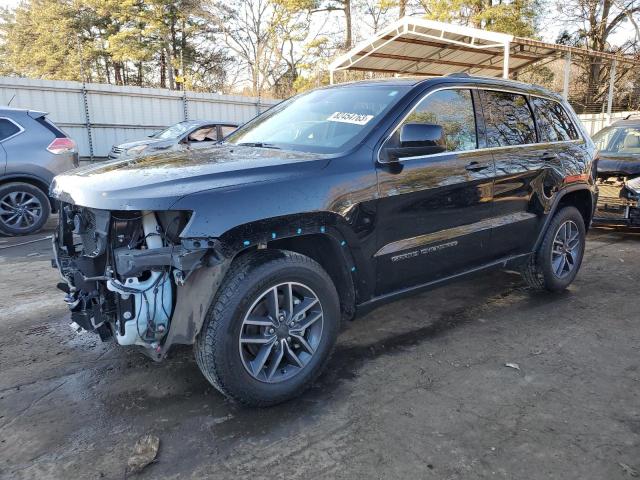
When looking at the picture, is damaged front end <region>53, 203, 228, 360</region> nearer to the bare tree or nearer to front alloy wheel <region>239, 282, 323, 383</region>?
front alloy wheel <region>239, 282, 323, 383</region>

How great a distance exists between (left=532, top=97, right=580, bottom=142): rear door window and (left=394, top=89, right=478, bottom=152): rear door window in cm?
104

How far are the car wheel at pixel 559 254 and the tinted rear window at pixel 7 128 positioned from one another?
7.37 meters

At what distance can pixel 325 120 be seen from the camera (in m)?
3.57

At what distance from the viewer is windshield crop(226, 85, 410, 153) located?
3.27m

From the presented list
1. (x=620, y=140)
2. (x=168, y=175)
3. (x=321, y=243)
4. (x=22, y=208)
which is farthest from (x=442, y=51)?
(x=168, y=175)

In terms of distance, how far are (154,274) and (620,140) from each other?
26.9 ft

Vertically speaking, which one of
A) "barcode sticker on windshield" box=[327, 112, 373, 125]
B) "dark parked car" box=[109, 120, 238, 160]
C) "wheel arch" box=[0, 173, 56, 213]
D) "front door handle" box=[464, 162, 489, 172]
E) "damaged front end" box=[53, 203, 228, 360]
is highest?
"dark parked car" box=[109, 120, 238, 160]

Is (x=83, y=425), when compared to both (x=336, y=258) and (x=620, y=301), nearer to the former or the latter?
(x=336, y=258)

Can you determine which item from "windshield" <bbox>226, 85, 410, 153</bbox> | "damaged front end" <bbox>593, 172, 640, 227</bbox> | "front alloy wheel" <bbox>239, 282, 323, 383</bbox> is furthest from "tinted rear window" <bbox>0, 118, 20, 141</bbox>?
"damaged front end" <bbox>593, 172, 640, 227</bbox>

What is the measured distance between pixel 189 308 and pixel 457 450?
1.52 metres

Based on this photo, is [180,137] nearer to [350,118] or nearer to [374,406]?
[350,118]

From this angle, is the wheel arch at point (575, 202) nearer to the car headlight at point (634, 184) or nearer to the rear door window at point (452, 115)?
the rear door window at point (452, 115)

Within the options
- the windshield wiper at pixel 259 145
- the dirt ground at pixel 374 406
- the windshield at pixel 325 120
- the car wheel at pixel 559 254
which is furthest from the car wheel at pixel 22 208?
the car wheel at pixel 559 254

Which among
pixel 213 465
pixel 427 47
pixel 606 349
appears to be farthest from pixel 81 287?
pixel 427 47
